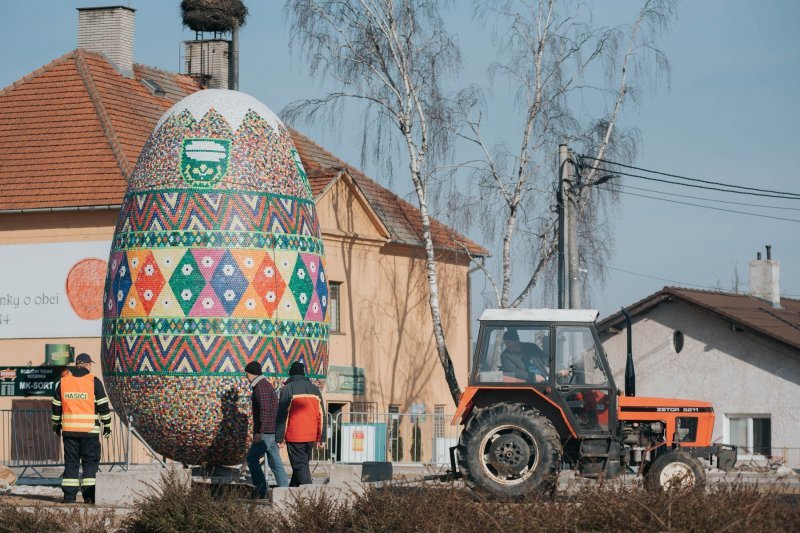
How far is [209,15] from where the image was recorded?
4216 cm

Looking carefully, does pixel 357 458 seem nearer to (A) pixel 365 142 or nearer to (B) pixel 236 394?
(A) pixel 365 142

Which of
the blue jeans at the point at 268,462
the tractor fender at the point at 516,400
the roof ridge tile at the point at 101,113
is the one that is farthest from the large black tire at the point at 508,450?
the roof ridge tile at the point at 101,113

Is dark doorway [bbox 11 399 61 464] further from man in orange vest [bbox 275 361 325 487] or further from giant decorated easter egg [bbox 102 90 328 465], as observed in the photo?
man in orange vest [bbox 275 361 325 487]

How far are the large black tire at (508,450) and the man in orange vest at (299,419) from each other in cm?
161

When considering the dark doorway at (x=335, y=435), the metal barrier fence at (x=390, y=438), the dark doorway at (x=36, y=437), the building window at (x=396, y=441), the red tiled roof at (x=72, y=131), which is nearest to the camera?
the dark doorway at (x=335, y=435)

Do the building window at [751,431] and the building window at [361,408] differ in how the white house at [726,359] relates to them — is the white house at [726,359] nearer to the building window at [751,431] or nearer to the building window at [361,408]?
the building window at [751,431]

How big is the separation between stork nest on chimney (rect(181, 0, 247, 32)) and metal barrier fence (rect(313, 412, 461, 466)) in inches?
601

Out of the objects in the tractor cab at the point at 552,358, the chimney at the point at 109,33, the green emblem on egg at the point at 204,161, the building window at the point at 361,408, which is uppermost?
the chimney at the point at 109,33

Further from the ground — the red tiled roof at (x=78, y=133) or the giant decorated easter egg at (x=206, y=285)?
the red tiled roof at (x=78, y=133)

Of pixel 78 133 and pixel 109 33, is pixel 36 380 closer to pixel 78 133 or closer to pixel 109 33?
pixel 78 133

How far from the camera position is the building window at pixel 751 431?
34.3 m

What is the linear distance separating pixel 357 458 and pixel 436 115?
963cm

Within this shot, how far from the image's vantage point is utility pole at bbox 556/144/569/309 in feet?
86.8

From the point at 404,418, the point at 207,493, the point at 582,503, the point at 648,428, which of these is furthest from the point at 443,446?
the point at 582,503
